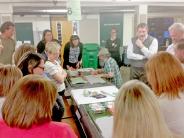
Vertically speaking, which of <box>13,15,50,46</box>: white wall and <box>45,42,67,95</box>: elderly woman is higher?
<box>13,15,50,46</box>: white wall

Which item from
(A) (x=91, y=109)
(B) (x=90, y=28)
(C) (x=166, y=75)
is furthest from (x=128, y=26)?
(C) (x=166, y=75)

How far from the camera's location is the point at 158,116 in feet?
3.99

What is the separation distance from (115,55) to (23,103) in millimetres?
5359

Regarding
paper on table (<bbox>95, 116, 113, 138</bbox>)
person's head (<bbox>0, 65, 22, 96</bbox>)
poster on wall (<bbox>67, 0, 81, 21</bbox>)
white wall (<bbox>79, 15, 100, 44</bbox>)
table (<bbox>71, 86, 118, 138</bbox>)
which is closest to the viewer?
person's head (<bbox>0, 65, 22, 96</bbox>)

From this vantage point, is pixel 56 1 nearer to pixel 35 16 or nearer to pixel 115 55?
pixel 115 55

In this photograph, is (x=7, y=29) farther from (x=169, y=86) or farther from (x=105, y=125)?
(x=169, y=86)

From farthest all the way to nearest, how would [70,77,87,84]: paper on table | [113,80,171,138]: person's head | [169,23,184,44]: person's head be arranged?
[70,77,87,84]: paper on table, [169,23,184,44]: person's head, [113,80,171,138]: person's head

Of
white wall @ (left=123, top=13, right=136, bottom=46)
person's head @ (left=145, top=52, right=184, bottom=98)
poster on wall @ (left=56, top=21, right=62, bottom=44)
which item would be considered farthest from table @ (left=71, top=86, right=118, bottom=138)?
white wall @ (left=123, top=13, right=136, bottom=46)

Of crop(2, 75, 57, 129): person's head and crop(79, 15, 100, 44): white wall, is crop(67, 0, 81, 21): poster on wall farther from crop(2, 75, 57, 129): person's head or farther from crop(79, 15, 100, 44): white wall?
crop(79, 15, 100, 44): white wall

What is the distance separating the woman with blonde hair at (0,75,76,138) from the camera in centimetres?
126

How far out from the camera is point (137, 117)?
3.90ft

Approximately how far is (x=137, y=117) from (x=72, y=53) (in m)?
3.69

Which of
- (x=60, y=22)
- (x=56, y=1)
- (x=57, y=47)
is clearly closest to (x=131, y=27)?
(x=60, y=22)

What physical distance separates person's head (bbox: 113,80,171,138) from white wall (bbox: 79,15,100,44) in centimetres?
784
